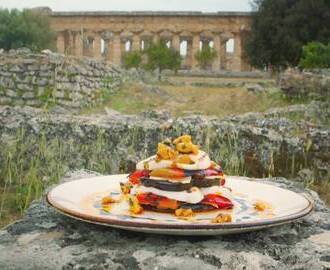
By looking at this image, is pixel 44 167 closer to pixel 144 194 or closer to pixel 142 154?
pixel 142 154

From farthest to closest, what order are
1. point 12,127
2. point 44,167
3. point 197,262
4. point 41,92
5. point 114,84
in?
point 114,84
point 41,92
point 12,127
point 44,167
point 197,262

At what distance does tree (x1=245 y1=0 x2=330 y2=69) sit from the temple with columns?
19.2 meters

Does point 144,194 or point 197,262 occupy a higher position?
point 144,194

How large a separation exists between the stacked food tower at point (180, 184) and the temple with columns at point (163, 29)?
49689 millimetres

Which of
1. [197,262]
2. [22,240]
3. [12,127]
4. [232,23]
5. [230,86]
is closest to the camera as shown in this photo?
[197,262]

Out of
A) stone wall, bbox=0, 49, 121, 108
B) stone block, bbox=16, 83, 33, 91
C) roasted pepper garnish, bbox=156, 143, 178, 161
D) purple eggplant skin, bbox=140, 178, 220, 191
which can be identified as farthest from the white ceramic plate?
stone block, bbox=16, 83, 33, 91

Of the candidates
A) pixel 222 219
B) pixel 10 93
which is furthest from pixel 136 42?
pixel 222 219

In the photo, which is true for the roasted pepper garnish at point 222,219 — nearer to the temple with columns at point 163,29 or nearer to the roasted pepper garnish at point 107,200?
the roasted pepper garnish at point 107,200

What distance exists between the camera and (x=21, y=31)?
37688mm

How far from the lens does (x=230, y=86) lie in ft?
82.1

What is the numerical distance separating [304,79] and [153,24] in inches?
1462

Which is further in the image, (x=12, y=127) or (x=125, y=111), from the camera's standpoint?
(x=125, y=111)

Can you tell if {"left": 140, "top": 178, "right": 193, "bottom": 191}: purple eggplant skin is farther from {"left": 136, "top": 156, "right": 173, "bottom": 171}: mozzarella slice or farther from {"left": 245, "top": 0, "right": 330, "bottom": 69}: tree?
{"left": 245, "top": 0, "right": 330, "bottom": 69}: tree

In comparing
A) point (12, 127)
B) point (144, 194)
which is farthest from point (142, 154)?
point (144, 194)
